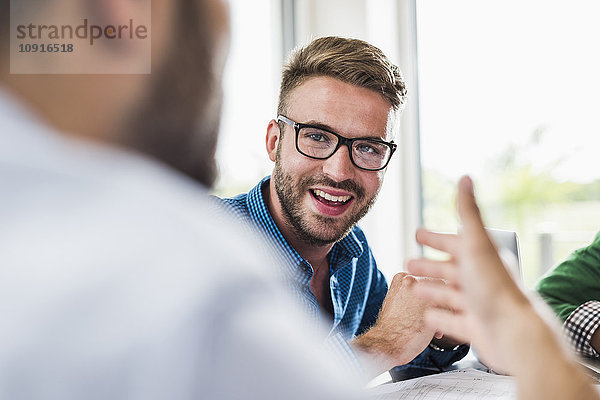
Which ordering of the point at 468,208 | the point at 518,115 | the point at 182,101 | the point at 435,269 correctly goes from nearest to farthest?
the point at 182,101 → the point at 468,208 → the point at 435,269 → the point at 518,115

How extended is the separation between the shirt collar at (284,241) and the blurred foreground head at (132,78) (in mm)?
999

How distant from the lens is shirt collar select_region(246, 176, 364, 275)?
137cm

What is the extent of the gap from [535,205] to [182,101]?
8.71 feet

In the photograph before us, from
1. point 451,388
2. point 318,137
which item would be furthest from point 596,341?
point 318,137

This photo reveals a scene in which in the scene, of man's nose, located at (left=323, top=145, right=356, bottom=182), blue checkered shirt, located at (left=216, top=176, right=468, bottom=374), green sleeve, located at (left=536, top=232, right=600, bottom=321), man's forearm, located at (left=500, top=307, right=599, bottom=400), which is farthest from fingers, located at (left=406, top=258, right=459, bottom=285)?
green sleeve, located at (left=536, top=232, right=600, bottom=321)

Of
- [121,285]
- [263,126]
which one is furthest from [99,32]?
[263,126]

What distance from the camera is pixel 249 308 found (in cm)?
28

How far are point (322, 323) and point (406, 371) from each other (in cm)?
22

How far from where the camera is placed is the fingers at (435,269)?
0.59m

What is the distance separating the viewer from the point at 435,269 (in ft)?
2.04

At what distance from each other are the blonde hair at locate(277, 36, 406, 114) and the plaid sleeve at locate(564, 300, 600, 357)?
2.14ft

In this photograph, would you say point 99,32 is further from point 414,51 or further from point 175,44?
point 414,51

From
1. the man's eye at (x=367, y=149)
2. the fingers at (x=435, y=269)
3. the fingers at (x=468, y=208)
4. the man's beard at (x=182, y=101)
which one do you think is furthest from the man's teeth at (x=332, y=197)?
the man's beard at (x=182, y=101)

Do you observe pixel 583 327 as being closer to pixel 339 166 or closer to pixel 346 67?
pixel 339 166
